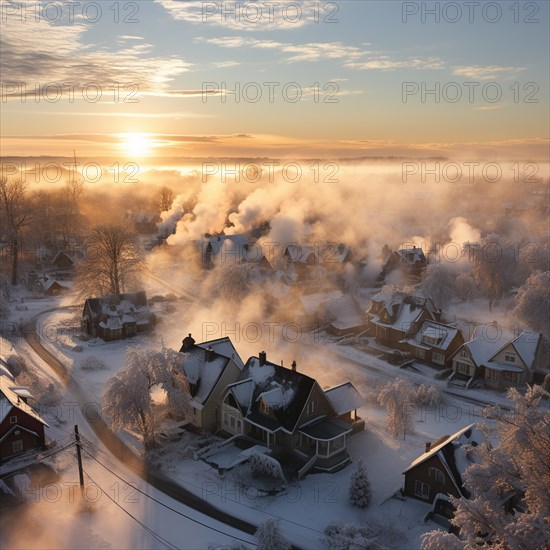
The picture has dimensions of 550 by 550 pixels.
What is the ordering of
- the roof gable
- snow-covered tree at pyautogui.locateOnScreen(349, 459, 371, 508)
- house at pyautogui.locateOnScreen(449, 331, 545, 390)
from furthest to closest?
house at pyautogui.locateOnScreen(449, 331, 545, 390) < the roof gable < snow-covered tree at pyautogui.locateOnScreen(349, 459, 371, 508)

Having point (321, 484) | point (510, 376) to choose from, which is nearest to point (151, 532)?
point (321, 484)

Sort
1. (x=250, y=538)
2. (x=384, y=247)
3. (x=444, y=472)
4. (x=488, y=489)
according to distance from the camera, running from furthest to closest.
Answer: (x=384, y=247) → (x=444, y=472) → (x=250, y=538) → (x=488, y=489)

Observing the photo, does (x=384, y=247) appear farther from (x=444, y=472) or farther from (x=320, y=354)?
(x=444, y=472)

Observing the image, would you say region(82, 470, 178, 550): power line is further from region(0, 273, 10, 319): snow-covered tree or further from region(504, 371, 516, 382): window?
region(0, 273, 10, 319): snow-covered tree

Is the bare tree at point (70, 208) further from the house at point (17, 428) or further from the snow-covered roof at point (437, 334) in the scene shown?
the snow-covered roof at point (437, 334)

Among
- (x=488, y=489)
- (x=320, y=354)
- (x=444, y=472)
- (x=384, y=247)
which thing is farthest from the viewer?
(x=384, y=247)

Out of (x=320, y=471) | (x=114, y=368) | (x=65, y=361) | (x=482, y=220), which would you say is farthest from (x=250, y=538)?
(x=482, y=220)

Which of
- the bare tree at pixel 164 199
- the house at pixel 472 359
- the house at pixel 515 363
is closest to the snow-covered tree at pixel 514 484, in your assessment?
Answer: the house at pixel 515 363

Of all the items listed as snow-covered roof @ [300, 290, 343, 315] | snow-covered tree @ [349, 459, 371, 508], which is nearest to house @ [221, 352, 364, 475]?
snow-covered tree @ [349, 459, 371, 508]
